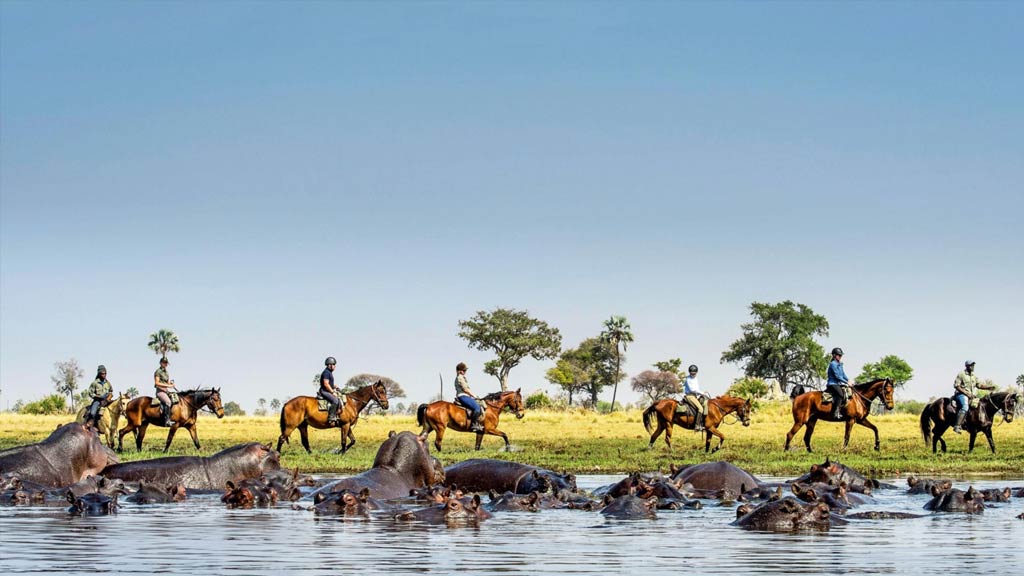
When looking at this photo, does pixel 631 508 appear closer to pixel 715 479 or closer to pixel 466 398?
pixel 715 479

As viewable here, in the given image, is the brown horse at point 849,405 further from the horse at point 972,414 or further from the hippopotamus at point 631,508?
the hippopotamus at point 631,508

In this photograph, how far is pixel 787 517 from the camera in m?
12.8

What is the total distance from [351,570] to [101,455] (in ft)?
30.4

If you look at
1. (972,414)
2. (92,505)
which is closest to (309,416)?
(972,414)

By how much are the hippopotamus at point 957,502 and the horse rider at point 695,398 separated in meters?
15.8

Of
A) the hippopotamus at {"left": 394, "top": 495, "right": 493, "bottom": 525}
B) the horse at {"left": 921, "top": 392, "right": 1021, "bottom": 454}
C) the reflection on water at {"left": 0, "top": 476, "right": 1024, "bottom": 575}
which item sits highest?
the horse at {"left": 921, "top": 392, "right": 1021, "bottom": 454}

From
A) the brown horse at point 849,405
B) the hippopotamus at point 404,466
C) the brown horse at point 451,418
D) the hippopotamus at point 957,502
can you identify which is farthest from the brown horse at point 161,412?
the hippopotamus at point 957,502

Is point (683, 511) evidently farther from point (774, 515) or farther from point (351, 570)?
point (351, 570)

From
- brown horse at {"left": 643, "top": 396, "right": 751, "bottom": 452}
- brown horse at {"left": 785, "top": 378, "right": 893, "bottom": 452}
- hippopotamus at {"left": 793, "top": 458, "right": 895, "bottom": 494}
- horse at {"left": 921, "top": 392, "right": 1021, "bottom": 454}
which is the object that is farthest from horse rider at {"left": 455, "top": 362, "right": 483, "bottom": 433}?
hippopotamus at {"left": 793, "top": 458, "right": 895, "bottom": 494}

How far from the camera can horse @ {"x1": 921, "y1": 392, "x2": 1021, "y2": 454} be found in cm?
3161

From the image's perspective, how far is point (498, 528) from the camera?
13.0 meters

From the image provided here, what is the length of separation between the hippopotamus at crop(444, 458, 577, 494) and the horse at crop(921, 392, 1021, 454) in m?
16.3

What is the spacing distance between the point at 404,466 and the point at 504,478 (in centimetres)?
150

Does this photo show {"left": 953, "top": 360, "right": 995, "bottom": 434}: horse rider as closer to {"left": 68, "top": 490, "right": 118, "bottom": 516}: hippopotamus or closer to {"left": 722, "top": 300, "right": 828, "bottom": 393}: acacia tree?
{"left": 68, "top": 490, "right": 118, "bottom": 516}: hippopotamus
